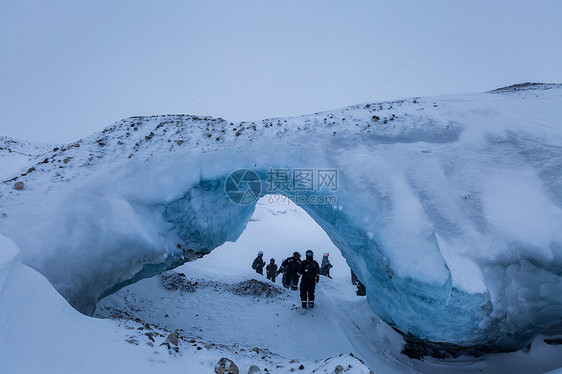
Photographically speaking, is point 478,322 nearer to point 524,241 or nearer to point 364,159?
point 524,241

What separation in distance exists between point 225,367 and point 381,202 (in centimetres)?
369

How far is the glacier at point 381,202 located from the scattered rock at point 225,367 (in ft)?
8.11

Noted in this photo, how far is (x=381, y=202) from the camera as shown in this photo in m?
5.30

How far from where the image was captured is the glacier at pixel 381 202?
14.8 ft

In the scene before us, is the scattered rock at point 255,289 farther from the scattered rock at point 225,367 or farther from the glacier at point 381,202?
the scattered rock at point 225,367

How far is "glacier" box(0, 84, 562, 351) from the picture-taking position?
14.8 ft

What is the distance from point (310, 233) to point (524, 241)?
21204 millimetres

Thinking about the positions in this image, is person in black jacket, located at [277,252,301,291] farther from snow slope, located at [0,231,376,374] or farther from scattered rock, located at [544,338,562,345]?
scattered rock, located at [544,338,562,345]

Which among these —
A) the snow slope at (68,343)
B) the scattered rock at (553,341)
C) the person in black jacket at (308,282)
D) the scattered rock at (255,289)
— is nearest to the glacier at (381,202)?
the scattered rock at (553,341)

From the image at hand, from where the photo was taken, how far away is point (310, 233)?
83.3 ft

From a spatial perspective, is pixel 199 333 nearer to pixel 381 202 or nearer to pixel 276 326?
pixel 276 326

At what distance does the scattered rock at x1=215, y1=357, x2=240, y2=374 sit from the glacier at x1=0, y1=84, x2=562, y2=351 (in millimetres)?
2473

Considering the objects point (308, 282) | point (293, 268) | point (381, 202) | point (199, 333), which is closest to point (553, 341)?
point (381, 202)

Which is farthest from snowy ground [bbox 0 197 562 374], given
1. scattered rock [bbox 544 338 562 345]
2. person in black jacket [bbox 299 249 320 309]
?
person in black jacket [bbox 299 249 320 309]
